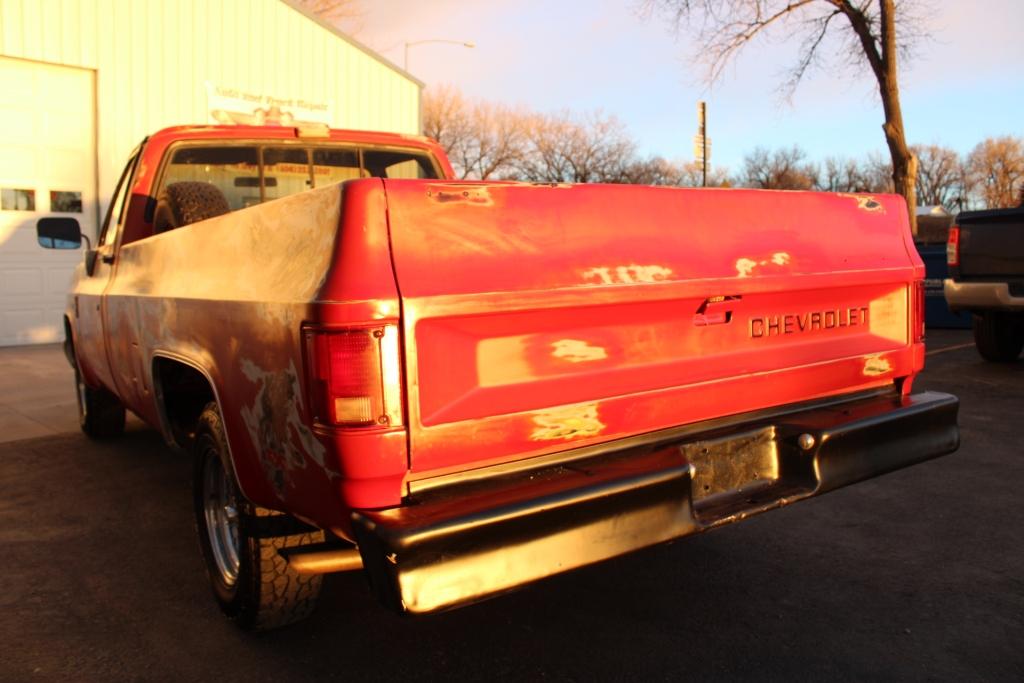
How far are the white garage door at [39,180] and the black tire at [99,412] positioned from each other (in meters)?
6.85

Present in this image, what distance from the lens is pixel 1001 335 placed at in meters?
8.79

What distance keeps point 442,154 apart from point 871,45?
15.3 m

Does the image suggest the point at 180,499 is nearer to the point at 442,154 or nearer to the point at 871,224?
the point at 442,154

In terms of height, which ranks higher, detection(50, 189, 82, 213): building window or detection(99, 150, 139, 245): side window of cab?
detection(50, 189, 82, 213): building window

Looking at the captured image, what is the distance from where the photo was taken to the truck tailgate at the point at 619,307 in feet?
7.54

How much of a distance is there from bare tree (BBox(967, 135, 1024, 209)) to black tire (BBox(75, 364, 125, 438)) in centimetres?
7104

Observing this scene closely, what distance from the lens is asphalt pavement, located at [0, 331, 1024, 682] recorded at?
278 centimetres

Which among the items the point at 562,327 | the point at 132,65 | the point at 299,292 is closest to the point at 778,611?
the point at 562,327

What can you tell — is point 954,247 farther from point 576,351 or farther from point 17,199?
point 17,199

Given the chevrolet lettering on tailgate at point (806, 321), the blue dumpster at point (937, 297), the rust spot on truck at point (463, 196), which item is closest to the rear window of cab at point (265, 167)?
the rust spot on truck at point (463, 196)

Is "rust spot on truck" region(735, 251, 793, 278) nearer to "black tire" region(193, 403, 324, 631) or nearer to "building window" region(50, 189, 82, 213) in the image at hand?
"black tire" region(193, 403, 324, 631)

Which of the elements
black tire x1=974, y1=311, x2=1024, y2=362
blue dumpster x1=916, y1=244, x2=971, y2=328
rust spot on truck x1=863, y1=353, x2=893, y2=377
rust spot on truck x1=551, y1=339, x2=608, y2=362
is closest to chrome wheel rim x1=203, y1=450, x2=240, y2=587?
rust spot on truck x1=551, y1=339, x2=608, y2=362

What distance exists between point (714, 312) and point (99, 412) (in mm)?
4927

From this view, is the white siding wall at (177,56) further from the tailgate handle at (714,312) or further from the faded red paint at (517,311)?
the tailgate handle at (714,312)
